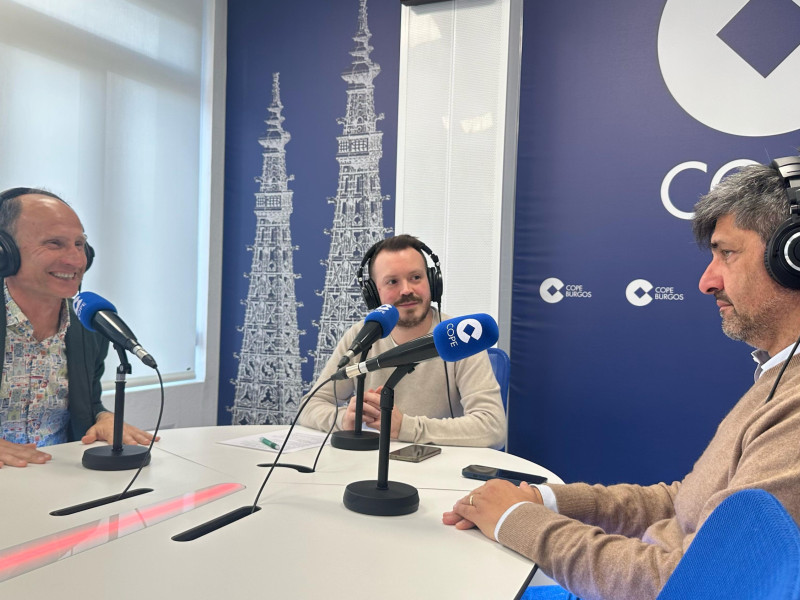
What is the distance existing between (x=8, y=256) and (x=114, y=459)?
3.00ft

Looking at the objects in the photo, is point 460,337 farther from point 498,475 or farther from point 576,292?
point 576,292

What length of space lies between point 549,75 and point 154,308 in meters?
2.53

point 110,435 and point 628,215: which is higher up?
point 628,215

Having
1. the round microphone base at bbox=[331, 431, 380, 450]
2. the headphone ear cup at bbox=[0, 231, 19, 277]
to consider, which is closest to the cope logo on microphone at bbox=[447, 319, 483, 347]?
the round microphone base at bbox=[331, 431, 380, 450]

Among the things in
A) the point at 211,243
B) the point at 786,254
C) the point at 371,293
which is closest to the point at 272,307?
the point at 211,243

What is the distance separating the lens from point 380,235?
3592 millimetres

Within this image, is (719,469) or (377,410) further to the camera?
(377,410)

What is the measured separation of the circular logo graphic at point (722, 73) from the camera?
2.60m

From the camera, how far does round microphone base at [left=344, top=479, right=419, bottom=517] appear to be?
1.19 m

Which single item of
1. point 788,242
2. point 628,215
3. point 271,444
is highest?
point 628,215

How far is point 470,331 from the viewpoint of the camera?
1087 mm

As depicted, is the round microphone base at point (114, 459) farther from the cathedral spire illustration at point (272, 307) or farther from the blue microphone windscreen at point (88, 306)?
the cathedral spire illustration at point (272, 307)

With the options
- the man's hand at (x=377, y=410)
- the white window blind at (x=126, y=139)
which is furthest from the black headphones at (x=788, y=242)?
the white window blind at (x=126, y=139)

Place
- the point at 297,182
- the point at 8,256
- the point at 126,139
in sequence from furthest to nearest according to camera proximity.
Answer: the point at 297,182
the point at 126,139
the point at 8,256
